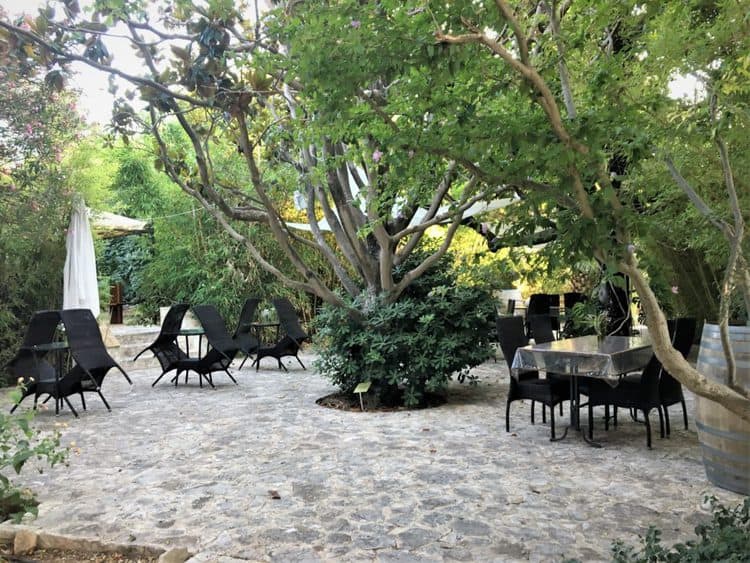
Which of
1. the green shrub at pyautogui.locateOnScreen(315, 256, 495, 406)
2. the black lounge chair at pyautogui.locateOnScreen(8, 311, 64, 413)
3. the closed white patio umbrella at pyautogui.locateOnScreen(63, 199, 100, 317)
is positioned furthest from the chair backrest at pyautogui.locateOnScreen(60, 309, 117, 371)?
the green shrub at pyautogui.locateOnScreen(315, 256, 495, 406)

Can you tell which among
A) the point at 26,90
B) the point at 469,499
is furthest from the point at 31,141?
the point at 469,499

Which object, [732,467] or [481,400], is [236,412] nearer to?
[481,400]

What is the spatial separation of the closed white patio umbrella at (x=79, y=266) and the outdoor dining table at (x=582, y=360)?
19.8ft

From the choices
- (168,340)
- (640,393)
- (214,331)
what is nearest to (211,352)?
(214,331)

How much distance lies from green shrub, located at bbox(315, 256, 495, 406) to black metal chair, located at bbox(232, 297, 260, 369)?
2838 mm

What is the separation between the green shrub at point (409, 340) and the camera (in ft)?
20.7

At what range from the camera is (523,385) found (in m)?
5.16

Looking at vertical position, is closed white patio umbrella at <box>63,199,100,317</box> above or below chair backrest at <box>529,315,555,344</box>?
above

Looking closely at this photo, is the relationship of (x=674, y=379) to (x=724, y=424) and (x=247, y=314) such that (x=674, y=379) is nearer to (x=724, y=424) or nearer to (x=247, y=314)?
(x=724, y=424)

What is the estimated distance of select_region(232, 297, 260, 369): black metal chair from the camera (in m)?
9.45

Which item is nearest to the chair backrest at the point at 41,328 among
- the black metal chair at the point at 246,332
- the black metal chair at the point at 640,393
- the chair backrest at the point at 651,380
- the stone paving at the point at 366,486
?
the stone paving at the point at 366,486

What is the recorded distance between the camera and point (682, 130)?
8.03 ft

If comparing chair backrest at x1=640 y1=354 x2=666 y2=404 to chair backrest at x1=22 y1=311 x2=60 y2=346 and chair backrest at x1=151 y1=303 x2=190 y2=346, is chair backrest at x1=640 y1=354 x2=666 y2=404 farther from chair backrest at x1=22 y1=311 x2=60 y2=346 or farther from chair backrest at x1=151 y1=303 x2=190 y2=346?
chair backrest at x1=151 y1=303 x2=190 y2=346

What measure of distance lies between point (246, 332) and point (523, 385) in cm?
586
